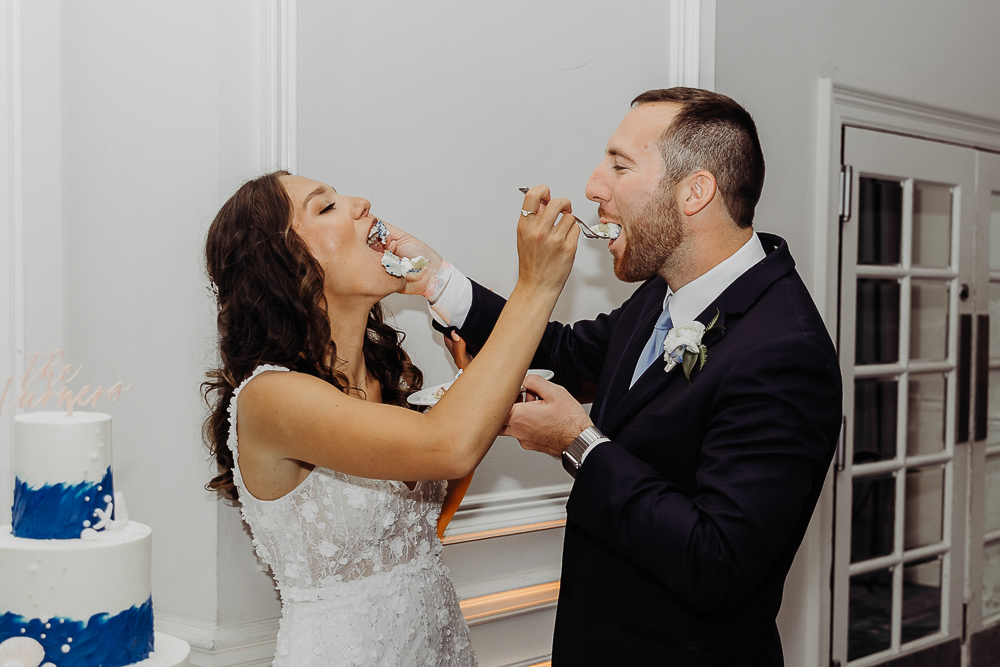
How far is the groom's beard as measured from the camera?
1.76 m

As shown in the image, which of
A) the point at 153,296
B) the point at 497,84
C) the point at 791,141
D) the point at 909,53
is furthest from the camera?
the point at 909,53

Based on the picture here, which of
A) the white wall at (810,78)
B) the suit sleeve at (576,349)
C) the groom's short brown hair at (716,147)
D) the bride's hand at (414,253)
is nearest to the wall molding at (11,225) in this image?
the bride's hand at (414,253)

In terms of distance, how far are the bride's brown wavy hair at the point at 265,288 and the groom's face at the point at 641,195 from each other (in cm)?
65

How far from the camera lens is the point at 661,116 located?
1780mm

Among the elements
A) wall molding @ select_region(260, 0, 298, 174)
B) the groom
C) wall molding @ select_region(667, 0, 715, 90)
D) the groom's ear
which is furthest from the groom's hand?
wall molding @ select_region(667, 0, 715, 90)

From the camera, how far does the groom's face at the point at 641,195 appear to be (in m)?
1.77

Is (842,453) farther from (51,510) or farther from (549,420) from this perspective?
(51,510)

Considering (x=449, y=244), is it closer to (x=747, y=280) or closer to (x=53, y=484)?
(x=747, y=280)

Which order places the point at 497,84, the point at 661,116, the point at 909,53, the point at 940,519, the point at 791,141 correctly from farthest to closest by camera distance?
the point at 940,519
the point at 909,53
the point at 791,141
the point at 497,84
the point at 661,116

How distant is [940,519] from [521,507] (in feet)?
7.57

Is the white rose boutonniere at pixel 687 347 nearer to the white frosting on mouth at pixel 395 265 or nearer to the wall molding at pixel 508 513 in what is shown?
the white frosting on mouth at pixel 395 265

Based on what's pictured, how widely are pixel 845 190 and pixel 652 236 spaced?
5.48 feet

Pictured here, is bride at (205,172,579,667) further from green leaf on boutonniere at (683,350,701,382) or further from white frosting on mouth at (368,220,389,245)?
green leaf on boutonniere at (683,350,701,382)

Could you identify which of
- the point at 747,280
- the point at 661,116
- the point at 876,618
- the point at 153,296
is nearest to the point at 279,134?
the point at 153,296
